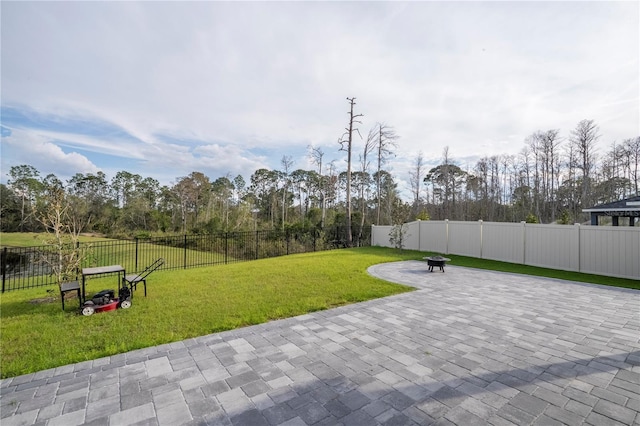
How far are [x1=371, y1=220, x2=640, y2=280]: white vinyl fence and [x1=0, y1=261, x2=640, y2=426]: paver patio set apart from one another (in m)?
4.48

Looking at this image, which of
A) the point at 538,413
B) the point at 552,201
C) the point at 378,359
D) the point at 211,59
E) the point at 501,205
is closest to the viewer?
the point at 538,413

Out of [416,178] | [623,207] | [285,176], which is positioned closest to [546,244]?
[623,207]

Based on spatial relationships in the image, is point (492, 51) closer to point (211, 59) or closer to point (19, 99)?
point (211, 59)

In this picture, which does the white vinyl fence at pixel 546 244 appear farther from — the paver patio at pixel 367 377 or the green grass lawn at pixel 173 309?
the paver patio at pixel 367 377

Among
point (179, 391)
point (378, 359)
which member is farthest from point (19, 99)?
point (378, 359)

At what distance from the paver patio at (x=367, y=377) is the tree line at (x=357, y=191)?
34.4ft

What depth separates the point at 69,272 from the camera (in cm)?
595

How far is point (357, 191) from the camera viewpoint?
29172 mm

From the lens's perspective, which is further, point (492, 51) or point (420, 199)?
point (420, 199)

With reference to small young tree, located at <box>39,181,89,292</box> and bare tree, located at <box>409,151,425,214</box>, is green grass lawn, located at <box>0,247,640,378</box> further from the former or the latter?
bare tree, located at <box>409,151,425,214</box>

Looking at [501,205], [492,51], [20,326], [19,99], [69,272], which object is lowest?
[20,326]

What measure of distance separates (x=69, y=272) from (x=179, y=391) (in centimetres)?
539

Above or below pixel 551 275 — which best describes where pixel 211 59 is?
above

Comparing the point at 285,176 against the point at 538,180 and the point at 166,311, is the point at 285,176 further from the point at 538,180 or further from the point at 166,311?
the point at 166,311
